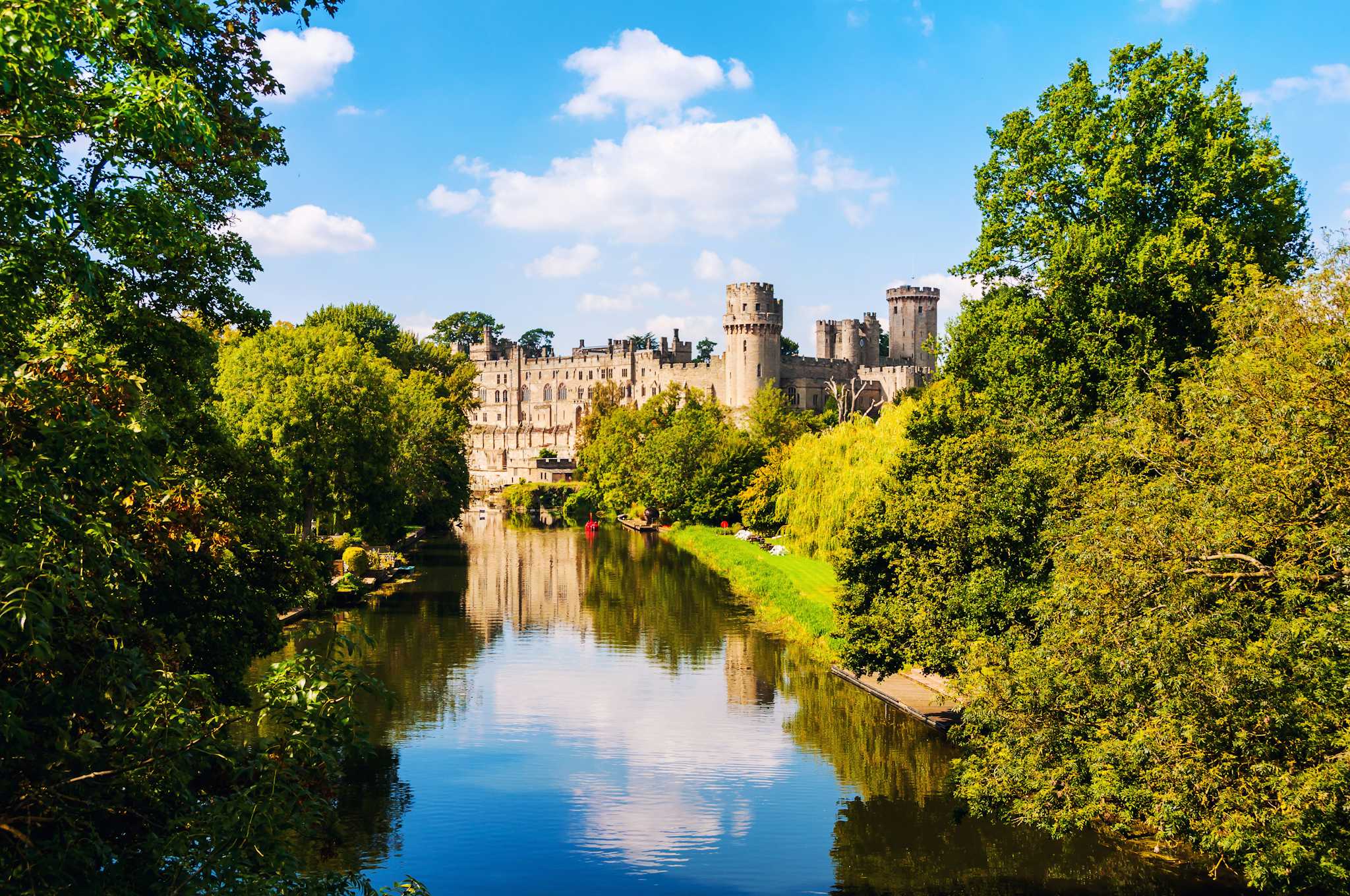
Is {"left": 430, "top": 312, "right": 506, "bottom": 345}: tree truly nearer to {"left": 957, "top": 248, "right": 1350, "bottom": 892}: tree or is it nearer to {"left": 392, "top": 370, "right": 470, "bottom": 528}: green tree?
{"left": 392, "top": 370, "right": 470, "bottom": 528}: green tree

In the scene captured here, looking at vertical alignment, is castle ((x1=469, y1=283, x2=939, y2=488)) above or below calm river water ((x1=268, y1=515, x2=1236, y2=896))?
above

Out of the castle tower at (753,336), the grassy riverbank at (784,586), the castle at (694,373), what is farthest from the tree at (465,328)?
the grassy riverbank at (784,586)

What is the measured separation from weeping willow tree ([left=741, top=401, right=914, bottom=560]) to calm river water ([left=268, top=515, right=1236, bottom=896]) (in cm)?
551

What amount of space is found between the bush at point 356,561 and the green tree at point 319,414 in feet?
4.11

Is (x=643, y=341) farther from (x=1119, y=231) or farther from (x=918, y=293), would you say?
(x=1119, y=231)

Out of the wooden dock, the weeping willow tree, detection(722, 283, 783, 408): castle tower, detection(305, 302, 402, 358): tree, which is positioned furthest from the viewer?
detection(722, 283, 783, 408): castle tower

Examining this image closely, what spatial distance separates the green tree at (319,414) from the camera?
38500 millimetres

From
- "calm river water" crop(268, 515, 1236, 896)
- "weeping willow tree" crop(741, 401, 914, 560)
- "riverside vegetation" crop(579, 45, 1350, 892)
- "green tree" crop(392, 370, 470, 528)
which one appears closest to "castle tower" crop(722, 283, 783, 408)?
"green tree" crop(392, 370, 470, 528)

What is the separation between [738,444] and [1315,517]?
5555cm

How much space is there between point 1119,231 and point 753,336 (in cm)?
8343

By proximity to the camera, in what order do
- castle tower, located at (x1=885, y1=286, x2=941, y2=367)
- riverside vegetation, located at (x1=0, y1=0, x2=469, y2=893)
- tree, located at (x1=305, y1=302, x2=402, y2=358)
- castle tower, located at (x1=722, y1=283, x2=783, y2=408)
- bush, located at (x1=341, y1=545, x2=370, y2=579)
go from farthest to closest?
castle tower, located at (x1=885, y1=286, x2=941, y2=367), castle tower, located at (x1=722, y1=283, x2=783, y2=408), tree, located at (x1=305, y1=302, x2=402, y2=358), bush, located at (x1=341, y1=545, x2=370, y2=579), riverside vegetation, located at (x1=0, y1=0, x2=469, y2=893)

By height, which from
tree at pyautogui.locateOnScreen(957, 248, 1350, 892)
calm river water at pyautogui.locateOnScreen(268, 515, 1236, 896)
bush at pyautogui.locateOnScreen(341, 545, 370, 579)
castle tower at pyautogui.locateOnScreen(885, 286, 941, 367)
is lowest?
calm river water at pyautogui.locateOnScreen(268, 515, 1236, 896)

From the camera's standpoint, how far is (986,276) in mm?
28953

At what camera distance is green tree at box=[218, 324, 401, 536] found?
38.5 m
